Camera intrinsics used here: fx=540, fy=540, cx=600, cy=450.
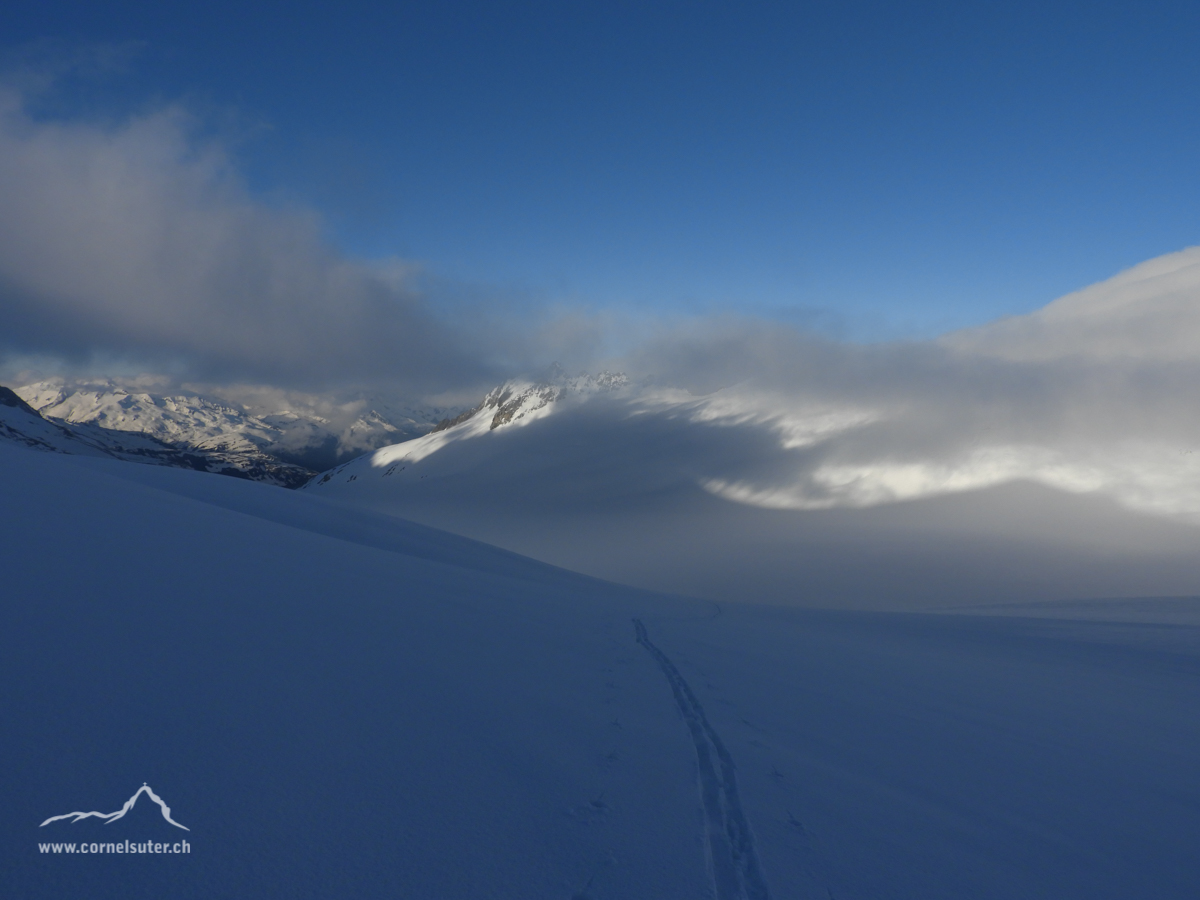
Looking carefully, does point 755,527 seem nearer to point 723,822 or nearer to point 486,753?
point 723,822

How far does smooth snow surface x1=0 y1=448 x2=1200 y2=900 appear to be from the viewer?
2953mm

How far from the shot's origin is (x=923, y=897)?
10.8ft

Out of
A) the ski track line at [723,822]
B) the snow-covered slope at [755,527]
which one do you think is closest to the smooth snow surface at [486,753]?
the ski track line at [723,822]

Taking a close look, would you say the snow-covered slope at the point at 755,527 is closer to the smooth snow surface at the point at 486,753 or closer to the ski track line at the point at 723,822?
the smooth snow surface at the point at 486,753

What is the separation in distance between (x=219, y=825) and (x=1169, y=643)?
62.0 ft

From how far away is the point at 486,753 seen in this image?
4117 mm

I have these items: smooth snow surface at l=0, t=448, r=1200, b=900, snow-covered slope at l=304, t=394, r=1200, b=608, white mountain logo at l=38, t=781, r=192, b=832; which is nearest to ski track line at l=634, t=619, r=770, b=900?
smooth snow surface at l=0, t=448, r=1200, b=900

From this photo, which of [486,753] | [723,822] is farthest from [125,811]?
[723,822]

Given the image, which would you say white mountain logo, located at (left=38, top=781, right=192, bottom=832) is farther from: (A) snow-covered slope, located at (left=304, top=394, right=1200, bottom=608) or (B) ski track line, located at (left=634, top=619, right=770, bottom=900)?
(A) snow-covered slope, located at (left=304, top=394, right=1200, bottom=608)

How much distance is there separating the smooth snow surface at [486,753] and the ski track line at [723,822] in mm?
20

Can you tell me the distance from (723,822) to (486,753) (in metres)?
1.79

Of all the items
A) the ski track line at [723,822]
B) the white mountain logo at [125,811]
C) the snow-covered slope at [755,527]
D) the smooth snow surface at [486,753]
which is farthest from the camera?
the snow-covered slope at [755,527]

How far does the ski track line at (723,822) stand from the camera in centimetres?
320

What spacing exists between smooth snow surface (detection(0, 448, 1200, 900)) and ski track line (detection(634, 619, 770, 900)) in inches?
0.8
